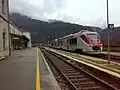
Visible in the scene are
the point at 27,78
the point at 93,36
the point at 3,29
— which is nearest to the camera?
the point at 27,78

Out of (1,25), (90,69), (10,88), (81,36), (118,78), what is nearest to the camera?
(10,88)

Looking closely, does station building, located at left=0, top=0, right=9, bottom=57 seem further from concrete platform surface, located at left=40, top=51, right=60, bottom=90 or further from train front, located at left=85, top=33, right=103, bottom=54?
concrete platform surface, located at left=40, top=51, right=60, bottom=90

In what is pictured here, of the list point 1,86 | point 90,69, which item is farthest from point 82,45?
point 1,86

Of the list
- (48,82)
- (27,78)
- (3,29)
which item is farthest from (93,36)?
(48,82)

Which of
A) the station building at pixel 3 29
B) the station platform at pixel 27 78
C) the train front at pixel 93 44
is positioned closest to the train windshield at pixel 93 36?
the train front at pixel 93 44

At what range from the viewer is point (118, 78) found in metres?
12.5

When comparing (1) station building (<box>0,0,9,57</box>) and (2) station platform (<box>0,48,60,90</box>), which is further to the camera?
(1) station building (<box>0,0,9,57</box>)

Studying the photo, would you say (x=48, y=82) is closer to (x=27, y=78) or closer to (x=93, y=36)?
(x=27, y=78)

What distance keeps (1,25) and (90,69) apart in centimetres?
1434

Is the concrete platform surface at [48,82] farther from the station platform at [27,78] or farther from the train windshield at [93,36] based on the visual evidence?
the train windshield at [93,36]

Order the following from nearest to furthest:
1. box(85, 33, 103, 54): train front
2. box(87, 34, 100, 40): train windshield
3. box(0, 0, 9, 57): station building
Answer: box(0, 0, 9, 57): station building < box(85, 33, 103, 54): train front < box(87, 34, 100, 40): train windshield

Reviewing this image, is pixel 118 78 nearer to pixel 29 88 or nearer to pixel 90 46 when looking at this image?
pixel 29 88

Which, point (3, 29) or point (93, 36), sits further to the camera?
point (93, 36)

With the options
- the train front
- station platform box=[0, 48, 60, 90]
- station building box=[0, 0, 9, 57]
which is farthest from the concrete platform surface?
the train front
